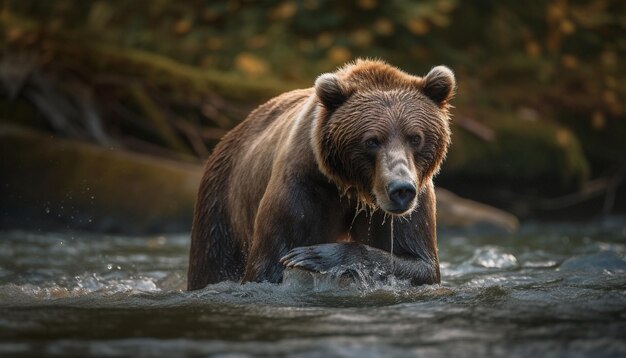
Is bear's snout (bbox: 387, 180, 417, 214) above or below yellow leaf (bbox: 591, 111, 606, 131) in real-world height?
below

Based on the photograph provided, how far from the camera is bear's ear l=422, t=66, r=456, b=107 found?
636cm

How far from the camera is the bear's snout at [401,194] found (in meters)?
5.68

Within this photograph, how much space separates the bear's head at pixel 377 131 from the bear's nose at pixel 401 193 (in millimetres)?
79

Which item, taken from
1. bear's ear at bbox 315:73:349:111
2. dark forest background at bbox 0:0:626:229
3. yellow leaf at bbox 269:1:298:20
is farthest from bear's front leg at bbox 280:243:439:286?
yellow leaf at bbox 269:1:298:20


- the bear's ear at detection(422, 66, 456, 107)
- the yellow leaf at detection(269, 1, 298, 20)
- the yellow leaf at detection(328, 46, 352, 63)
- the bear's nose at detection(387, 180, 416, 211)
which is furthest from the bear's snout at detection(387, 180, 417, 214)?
the yellow leaf at detection(269, 1, 298, 20)

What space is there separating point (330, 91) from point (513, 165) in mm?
8170

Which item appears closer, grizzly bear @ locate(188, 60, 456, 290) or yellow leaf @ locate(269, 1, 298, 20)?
grizzly bear @ locate(188, 60, 456, 290)

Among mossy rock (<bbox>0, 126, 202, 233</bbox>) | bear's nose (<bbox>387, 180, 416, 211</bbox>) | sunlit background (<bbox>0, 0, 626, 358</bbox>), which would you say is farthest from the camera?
mossy rock (<bbox>0, 126, 202, 233</bbox>)

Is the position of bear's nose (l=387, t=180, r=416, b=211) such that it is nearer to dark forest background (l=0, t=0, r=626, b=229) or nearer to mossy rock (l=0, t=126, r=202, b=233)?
mossy rock (l=0, t=126, r=202, b=233)

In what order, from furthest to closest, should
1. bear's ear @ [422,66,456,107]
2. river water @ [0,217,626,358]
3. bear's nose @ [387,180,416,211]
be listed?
bear's ear @ [422,66,456,107] → bear's nose @ [387,180,416,211] → river water @ [0,217,626,358]

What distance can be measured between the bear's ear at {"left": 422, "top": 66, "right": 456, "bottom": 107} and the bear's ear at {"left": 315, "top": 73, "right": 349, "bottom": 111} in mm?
514

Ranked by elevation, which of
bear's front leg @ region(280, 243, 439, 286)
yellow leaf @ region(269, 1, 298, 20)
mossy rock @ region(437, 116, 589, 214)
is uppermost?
yellow leaf @ region(269, 1, 298, 20)

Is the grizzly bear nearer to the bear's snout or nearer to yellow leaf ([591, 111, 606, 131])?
the bear's snout

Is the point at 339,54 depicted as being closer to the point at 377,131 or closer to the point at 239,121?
the point at 239,121
